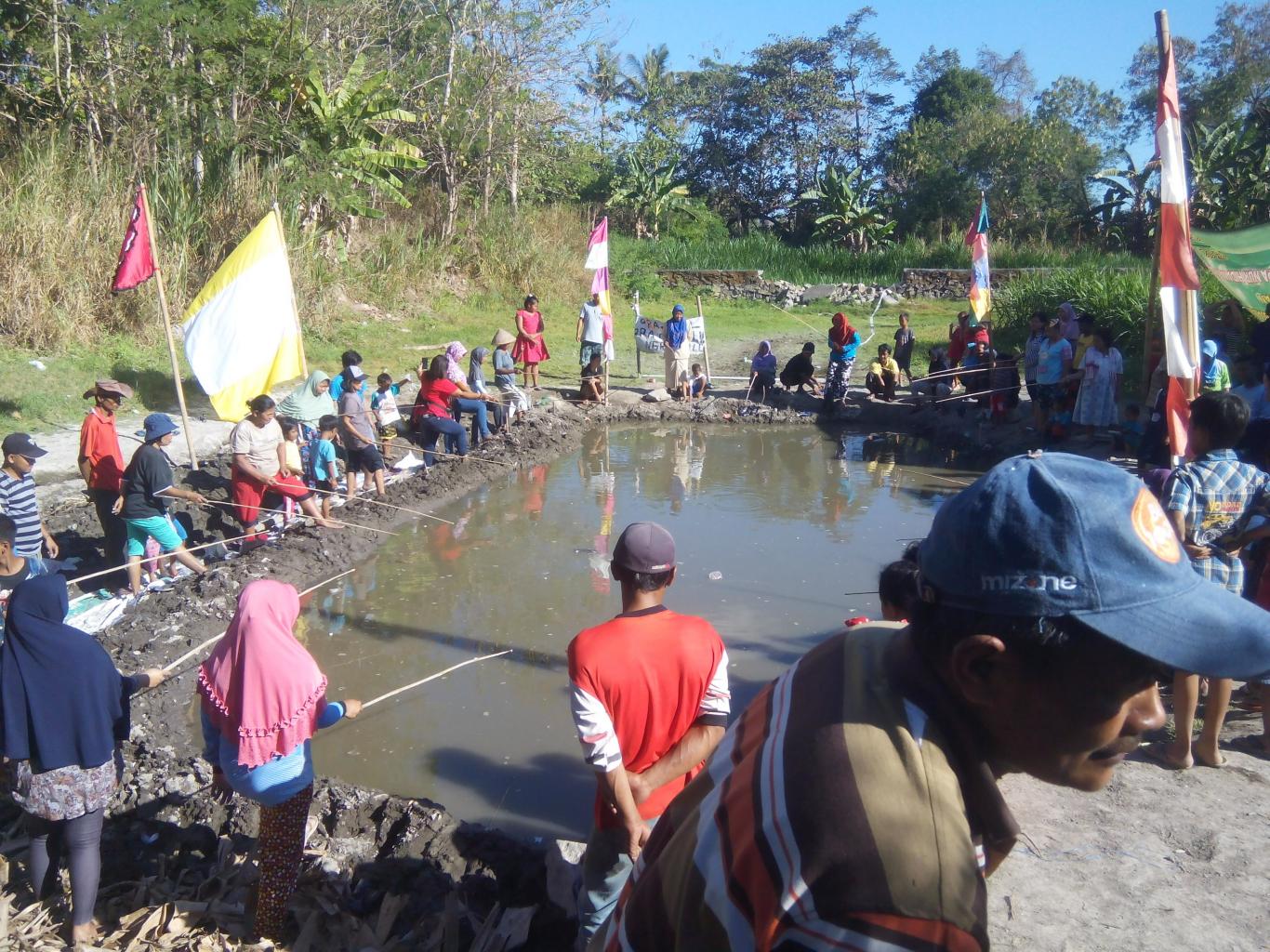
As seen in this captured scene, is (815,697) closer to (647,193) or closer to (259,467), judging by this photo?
(259,467)

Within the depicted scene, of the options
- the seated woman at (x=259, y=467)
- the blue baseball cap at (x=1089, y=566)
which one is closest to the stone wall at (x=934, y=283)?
the seated woman at (x=259, y=467)

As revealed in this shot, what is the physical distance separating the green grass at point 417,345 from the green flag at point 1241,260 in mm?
10346

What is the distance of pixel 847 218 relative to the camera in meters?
35.7

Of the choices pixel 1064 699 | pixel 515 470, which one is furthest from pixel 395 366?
Answer: pixel 1064 699

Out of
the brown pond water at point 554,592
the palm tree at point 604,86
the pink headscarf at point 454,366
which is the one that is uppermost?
the palm tree at point 604,86

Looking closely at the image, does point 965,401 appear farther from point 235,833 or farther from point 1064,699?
point 1064,699

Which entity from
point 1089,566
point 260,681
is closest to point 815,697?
point 1089,566

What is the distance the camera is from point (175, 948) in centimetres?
379

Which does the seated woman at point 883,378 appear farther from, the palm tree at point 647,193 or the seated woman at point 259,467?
the palm tree at point 647,193

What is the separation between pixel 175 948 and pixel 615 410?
13355mm

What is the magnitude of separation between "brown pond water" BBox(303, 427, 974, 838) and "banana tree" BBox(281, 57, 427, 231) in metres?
8.55

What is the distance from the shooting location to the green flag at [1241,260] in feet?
33.1

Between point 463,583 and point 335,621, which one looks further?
point 463,583

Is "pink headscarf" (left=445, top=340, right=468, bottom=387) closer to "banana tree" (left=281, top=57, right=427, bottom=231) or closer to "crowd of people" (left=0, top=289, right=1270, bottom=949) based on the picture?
"crowd of people" (left=0, top=289, right=1270, bottom=949)
